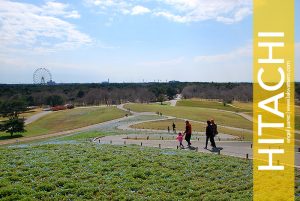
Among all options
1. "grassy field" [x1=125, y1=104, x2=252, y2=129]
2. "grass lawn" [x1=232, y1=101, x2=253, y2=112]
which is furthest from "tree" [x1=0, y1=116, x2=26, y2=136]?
"grass lawn" [x1=232, y1=101, x2=253, y2=112]

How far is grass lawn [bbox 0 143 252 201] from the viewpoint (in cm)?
1492

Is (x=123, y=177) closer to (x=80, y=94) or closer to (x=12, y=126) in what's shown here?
(x=12, y=126)

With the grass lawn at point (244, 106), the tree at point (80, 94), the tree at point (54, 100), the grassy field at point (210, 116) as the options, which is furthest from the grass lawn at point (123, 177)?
the tree at point (80, 94)

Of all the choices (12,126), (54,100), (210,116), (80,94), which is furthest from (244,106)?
(12,126)

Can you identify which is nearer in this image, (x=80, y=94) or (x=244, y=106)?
(x=244, y=106)

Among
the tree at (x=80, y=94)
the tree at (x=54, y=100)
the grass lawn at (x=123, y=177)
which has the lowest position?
the grass lawn at (x=123, y=177)

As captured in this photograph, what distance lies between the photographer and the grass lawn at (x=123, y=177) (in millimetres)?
14922

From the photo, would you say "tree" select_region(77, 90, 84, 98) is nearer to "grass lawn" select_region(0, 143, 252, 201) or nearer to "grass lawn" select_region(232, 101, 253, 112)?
"grass lawn" select_region(232, 101, 253, 112)

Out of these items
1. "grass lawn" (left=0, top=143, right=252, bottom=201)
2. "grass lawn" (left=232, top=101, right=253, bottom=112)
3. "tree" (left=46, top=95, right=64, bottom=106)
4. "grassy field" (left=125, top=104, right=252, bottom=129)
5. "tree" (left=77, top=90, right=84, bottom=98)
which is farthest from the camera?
"tree" (left=77, top=90, right=84, bottom=98)

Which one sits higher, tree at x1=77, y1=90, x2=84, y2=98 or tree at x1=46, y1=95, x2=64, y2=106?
tree at x1=77, y1=90, x2=84, y2=98

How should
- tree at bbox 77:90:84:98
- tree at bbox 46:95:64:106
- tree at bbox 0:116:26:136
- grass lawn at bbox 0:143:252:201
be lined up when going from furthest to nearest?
1. tree at bbox 77:90:84:98
2. tree at bbox 46:95:64:106
3. tree at bbox 0:116:26:136
4. grass lawn at bbox 0:143:252:201

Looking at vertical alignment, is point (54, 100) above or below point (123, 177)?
above

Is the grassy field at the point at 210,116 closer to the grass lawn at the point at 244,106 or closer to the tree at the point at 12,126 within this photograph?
the grass lawn at the point at 244,106

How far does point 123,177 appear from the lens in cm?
1752
